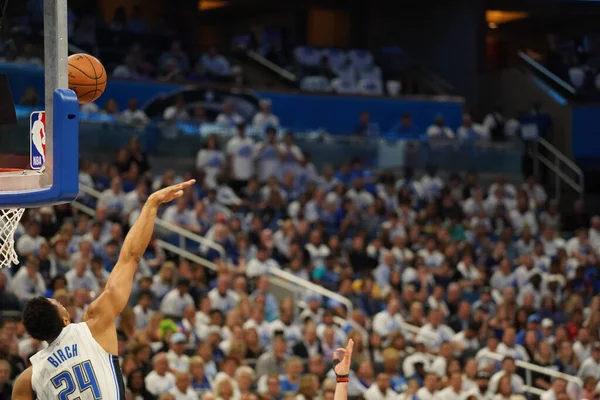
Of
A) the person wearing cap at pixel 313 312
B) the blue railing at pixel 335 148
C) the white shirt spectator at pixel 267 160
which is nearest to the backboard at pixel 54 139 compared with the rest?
the person wearing cap at pixel 313 312

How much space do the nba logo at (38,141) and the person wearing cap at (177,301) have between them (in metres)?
8.06

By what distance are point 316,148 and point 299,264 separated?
12.3ft

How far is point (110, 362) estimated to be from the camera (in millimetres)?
5062

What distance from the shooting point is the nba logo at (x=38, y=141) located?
501 centimetres

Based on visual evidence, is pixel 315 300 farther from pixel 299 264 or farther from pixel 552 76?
pixel 552 76

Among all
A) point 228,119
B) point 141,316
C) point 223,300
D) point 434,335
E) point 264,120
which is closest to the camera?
point 141,316

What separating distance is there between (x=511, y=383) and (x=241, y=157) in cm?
584

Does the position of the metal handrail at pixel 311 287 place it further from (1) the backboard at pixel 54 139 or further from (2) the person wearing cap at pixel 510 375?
(1) the backboard at pixel 54 139

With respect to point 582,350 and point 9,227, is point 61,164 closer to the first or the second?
point 9,227

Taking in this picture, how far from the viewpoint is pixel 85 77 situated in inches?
221

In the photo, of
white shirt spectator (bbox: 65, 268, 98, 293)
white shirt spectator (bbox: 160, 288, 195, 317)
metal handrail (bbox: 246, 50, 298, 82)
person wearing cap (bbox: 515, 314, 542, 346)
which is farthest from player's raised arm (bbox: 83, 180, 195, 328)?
metal handrail (bbox: 246, 50, 298, 82)

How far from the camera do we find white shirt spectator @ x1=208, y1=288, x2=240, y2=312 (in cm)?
1338

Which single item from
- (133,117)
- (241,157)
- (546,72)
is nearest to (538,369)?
(241,157)

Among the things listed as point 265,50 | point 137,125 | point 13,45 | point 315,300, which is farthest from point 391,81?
point 13,45
